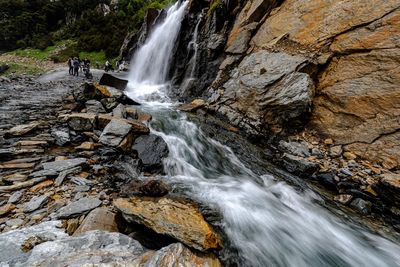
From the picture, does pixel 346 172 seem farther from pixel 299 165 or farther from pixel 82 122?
pixel 82 122

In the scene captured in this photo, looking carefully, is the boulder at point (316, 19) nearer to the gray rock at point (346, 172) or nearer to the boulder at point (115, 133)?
the gray rock at point (346, 172)

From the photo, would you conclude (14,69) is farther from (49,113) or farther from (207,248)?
(207,248)

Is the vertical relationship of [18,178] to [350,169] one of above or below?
below

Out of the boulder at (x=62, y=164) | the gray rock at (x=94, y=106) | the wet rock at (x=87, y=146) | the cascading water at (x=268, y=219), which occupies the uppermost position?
the gray rock at (x=94, y=106)

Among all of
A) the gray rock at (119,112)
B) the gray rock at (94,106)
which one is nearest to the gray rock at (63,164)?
the gray rock at (119,112)

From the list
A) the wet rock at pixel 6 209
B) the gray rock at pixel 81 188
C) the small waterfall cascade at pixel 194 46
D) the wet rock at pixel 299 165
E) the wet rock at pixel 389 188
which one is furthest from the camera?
the small waterfall cascade at pixel 194 46

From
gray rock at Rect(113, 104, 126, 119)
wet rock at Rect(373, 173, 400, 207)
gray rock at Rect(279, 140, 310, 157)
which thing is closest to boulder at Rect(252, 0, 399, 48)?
gray rock at Rect(279, 140, 310, 157)

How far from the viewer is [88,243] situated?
312 centimetres

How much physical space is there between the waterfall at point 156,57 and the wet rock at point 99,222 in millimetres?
11494

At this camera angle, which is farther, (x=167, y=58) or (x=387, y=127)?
(x=167, y=58)

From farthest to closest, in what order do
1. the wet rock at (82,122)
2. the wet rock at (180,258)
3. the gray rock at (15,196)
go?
the wet rock at (82,122) → the gray rock at (15,196) → the wet rock at (180,258)

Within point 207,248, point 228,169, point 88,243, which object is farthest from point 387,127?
point 88,243

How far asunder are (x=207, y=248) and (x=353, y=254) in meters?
3.20

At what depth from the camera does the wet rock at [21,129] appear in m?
6.72
